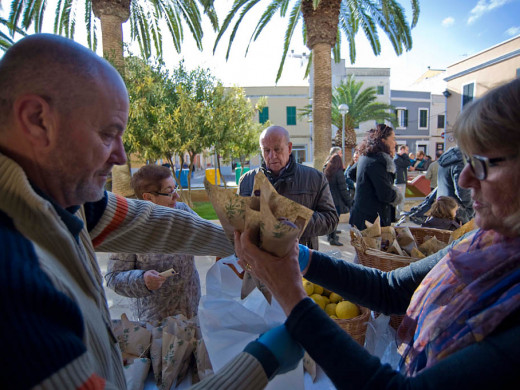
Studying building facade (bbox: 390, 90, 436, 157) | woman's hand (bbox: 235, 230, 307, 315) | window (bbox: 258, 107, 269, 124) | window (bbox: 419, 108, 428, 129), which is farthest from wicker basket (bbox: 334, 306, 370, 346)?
window (bbox: 419, 108, 428, 129)

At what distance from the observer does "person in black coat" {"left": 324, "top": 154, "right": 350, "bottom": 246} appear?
5090 mm

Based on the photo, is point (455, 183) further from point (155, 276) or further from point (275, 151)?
point (155, 276)

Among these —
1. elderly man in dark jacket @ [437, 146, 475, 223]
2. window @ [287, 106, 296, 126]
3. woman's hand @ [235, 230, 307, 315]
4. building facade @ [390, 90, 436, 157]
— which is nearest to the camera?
woman's hand @ [235, 230, 307, 315]

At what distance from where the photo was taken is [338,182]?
5.25m

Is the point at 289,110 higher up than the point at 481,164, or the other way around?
the point at 289,110

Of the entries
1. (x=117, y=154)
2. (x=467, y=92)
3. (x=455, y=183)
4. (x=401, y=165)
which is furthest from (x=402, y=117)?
(x=117, y=154)

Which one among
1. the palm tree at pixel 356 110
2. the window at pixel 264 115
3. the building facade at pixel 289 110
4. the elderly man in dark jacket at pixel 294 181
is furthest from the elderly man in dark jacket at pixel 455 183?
the window at pixel 264 115

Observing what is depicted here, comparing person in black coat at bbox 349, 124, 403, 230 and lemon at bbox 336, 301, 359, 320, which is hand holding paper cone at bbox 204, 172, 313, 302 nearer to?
lemon at bbox 336, 301, 359, 320

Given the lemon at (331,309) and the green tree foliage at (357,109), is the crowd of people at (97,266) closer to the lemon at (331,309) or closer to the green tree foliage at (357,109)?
the lemon at (331,309)

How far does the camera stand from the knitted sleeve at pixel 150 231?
1272 mm

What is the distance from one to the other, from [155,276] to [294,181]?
1468mm

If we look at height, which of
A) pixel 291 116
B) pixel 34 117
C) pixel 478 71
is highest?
pixel 478 71

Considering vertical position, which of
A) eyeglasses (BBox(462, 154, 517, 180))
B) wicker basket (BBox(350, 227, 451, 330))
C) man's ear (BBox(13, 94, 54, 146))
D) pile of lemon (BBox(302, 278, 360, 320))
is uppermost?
man's ear (BBox(13, 94, 54, 146))

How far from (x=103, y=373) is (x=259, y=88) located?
1077 inches
